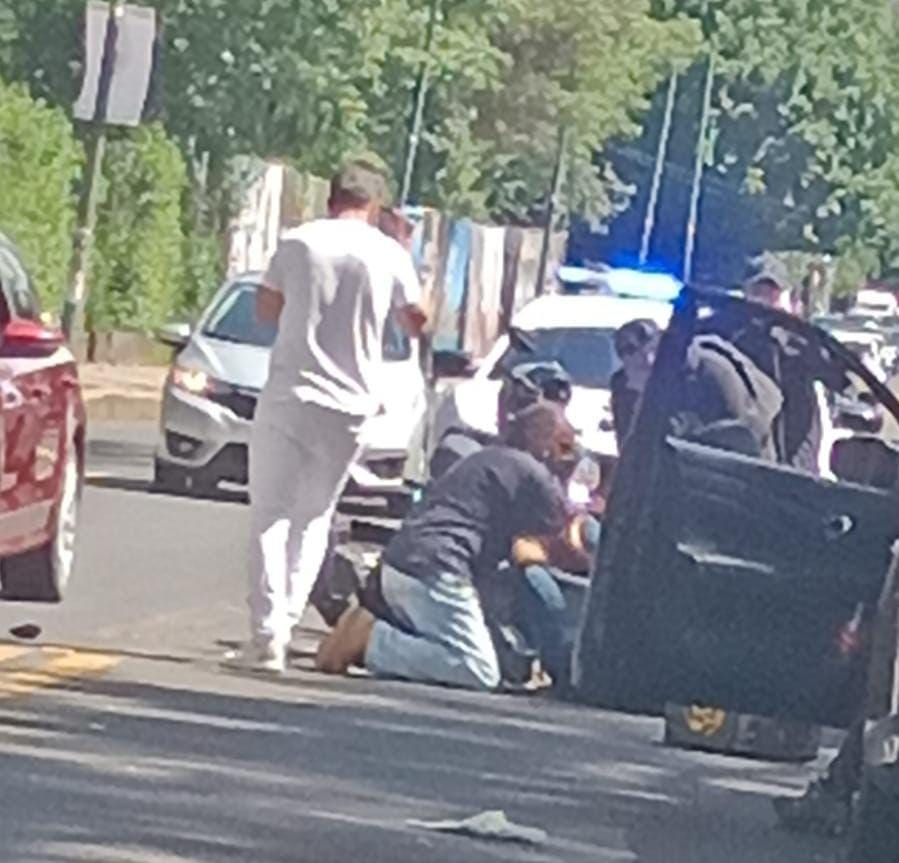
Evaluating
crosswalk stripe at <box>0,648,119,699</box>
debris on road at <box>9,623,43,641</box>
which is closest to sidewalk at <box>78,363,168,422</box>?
debris on road at <box>9,623,43,641</box>

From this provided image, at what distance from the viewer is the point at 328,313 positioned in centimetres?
1446

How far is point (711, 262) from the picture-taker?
7800cm

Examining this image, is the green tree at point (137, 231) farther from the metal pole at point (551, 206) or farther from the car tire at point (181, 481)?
the car tire at point (181, 481)

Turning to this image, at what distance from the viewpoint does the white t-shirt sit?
47.3 feet

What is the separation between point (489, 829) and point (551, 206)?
151 ft

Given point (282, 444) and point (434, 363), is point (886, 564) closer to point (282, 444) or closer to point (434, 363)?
point (282, 444)

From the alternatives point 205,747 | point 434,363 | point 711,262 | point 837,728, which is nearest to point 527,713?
point 205,747

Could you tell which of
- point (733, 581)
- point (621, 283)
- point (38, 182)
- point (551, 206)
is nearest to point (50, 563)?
point (733, 581)

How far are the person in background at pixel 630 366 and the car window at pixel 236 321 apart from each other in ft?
26.2

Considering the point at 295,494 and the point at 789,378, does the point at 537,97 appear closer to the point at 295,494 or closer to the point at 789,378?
the point at 295,494

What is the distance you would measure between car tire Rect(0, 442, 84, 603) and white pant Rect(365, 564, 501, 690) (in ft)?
5.67

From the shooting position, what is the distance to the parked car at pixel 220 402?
2334 centimetres

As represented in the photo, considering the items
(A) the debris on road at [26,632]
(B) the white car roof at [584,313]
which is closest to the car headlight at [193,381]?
(B) the white car roof at [584,313]

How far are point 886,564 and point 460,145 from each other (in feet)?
139
